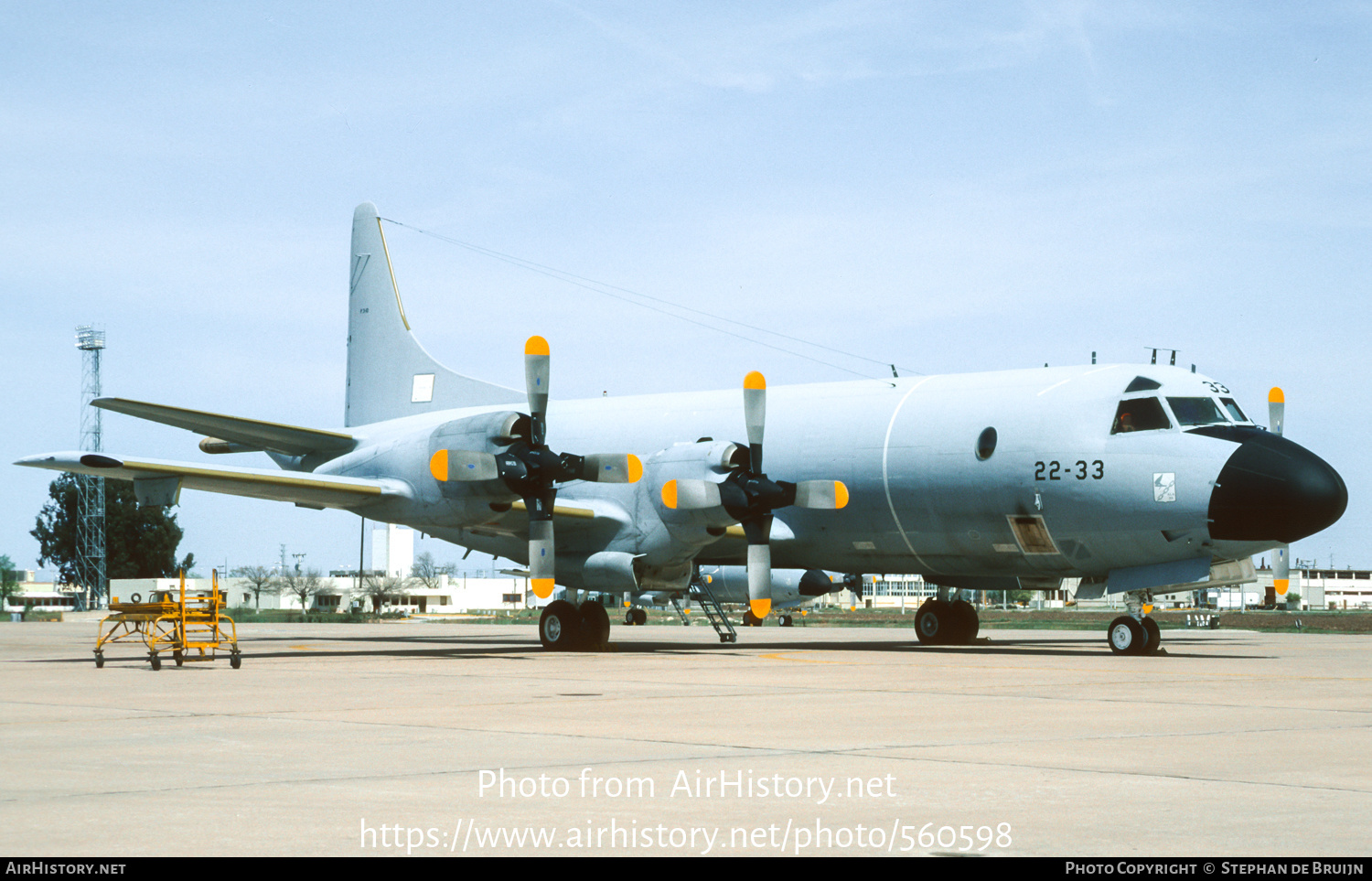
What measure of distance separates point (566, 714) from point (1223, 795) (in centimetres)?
635

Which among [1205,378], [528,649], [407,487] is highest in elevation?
[1205,378]

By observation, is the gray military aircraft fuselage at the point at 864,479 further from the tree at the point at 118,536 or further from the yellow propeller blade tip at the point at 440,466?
the tree at the point at 118,536

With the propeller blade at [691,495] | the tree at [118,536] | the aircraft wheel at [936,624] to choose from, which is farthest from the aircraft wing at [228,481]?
the tree at [118,536]

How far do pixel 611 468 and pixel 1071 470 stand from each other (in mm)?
7575

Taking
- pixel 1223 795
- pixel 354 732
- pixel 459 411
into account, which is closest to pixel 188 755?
pixel 354 732

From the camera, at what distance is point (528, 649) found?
1070 inches

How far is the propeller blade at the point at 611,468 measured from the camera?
24.1 m

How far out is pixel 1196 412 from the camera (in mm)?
22391

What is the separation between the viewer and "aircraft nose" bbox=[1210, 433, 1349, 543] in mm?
20859

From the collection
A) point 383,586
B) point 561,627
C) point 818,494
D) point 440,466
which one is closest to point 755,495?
point 818,494

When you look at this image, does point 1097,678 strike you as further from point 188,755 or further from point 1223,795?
point 188,755

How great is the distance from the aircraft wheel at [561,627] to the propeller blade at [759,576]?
340cm

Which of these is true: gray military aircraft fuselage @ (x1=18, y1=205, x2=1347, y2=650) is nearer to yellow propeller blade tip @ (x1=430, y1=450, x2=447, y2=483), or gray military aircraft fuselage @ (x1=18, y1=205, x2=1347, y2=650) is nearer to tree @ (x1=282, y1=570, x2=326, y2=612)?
yellow propeller blade tip @ (x1=430, y1=450, x2=447, y2=483)

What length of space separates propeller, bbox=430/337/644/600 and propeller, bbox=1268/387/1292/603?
Answer: 1048 cm
